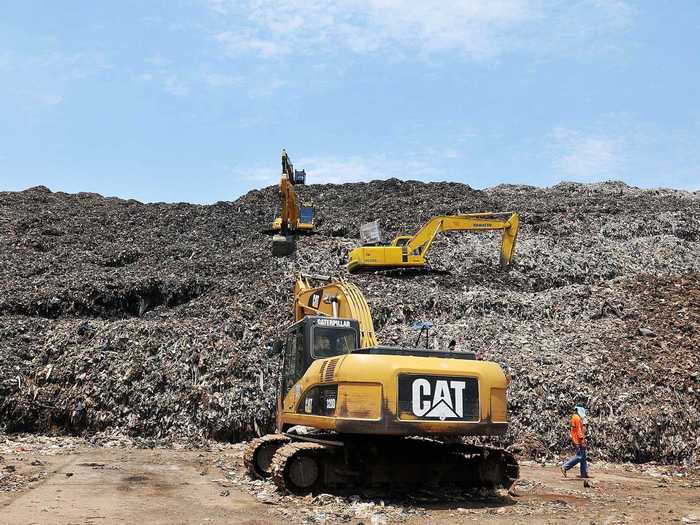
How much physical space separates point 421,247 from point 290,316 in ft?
21.2

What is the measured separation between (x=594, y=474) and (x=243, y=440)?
296 inches

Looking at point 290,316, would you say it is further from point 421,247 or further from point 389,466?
point 389,466

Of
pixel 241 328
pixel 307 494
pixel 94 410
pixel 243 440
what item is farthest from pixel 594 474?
pixel 94 410

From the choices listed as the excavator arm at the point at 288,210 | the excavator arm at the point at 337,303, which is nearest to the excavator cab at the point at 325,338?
the excavator arm at the point at 337,303

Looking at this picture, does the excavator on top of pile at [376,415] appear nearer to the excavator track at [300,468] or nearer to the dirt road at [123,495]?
the excavator track at [300,468]

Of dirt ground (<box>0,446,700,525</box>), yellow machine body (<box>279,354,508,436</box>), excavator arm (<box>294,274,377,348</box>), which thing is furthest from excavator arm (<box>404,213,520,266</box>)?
yellow machine body (<box>279,354,508,436</box>)

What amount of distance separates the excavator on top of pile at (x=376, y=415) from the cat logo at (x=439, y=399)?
12mm

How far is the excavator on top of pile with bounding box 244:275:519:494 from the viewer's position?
826cm

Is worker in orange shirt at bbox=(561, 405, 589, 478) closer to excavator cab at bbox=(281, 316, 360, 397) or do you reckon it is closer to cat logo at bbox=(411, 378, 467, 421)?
cat logo at bbox=(411, 378, 467, 421)

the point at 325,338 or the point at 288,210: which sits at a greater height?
the point at 288,210

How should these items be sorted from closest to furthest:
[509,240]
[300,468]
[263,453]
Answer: [300,468] < [263,453] < [509,240]

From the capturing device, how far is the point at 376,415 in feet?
26.9

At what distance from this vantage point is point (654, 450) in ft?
42.6

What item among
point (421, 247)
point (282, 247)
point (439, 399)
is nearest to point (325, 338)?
point (439, 399)
